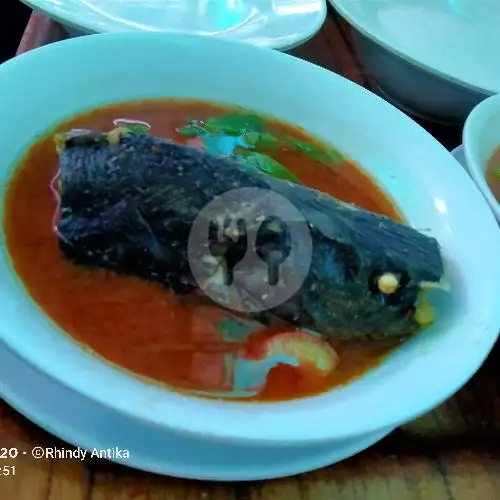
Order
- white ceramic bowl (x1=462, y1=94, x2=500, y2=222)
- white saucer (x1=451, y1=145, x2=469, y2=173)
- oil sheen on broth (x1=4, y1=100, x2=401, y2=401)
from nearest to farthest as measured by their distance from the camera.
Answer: oil sheen on broth (x1=4, y1=100, x2=401, y2=401) → white ceramic bowl (x1=462, y1=94, x2=500, y2=222) → white saucer (x1=451, y1=145, x2=469, y2=173)

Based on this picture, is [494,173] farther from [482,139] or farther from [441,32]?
[441,32]

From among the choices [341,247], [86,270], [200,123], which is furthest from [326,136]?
[86,270]

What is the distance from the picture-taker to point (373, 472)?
28.4 inches

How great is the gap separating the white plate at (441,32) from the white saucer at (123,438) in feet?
2.39

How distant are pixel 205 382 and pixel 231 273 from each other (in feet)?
0.41

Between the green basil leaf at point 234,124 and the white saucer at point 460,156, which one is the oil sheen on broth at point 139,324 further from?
the white saucer at point 460,156

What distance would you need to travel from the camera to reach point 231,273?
30.0 inches

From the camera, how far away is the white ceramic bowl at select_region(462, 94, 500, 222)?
0.91 metres

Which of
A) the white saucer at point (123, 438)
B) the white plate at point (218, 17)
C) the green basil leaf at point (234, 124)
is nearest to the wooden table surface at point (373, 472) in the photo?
the white saucer at point (123, 438)

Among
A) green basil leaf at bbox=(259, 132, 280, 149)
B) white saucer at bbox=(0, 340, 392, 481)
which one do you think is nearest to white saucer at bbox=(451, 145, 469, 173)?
green basil leaf at bbox=(259, 132, 280, 149)

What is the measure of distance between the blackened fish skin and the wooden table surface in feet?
0.33

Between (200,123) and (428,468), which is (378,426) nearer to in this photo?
(428,468)

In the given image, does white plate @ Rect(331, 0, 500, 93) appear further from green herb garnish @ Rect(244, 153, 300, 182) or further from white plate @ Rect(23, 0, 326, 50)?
green herb garnish @ Rect(244, 153, 300, 182)

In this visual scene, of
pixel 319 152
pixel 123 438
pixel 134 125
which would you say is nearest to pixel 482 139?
pixel 319 152
